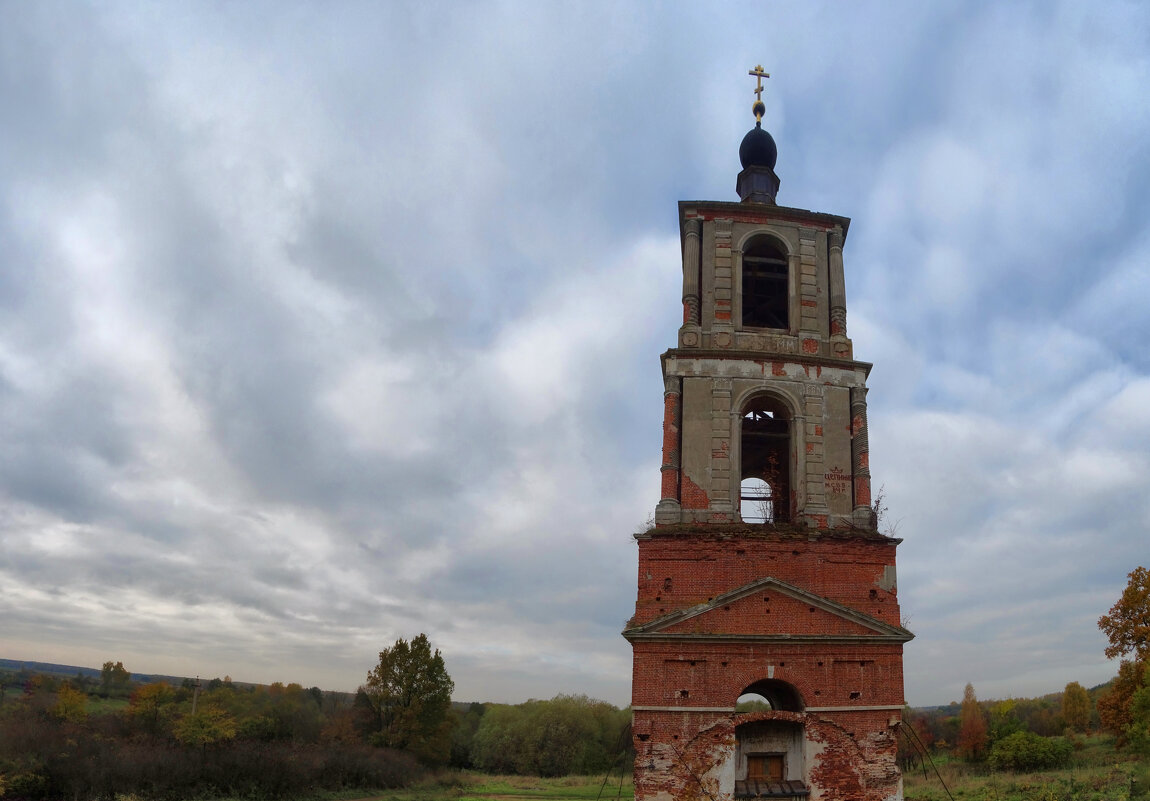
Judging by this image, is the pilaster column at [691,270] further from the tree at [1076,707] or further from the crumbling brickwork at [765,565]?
the tree at [1076,707]

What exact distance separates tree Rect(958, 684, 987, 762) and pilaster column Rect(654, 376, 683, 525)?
32.7 meters

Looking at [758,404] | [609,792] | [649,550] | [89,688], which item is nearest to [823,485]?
[758,404]

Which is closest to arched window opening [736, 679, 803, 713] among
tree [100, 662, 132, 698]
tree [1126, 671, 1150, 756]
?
tree [1126, 671, 1150, 756]

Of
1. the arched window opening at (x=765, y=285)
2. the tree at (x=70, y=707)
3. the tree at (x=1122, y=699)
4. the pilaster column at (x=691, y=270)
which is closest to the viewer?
the pilaster column at (x=691, y=270)

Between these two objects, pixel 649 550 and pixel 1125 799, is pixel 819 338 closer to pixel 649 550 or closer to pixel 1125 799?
pixel 649 550

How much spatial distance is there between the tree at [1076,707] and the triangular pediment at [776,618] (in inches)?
2065

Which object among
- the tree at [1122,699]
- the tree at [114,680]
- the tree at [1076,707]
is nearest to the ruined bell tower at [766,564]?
the tree at [1122,699]

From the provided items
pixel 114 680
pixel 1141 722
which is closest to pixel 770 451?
pixel 1141 722

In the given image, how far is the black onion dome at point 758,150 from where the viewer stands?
63.8 feet

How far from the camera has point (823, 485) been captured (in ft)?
50.2

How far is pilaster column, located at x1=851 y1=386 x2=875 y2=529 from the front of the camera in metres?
15.0

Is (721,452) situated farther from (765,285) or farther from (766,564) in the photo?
(765,285)

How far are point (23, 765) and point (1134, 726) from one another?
3485 centimetres

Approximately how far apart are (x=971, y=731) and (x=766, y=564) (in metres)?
44.1
